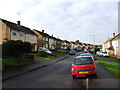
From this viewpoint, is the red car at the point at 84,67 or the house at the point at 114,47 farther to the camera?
the house at the point at 114,47

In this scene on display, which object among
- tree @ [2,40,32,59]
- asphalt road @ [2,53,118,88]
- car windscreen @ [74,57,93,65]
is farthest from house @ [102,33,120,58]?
asphalt road @ [2,53,118,88]

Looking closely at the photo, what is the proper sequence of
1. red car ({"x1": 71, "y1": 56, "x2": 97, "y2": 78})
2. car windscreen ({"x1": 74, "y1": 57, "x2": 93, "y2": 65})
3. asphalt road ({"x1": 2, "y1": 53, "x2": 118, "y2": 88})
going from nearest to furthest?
asphalt road ({"x1": 2, "y1": 53, "x2": 118, "y2": 88})
red car ({"x1": 71, "y1": 56, "x2": 97, "y2": 78})
car windscreen ({"x1": 74, "y1": 57, "x2": 93, "y2": 65})

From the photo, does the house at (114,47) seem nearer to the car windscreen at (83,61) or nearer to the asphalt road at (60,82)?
the car windscreen at (83,61)

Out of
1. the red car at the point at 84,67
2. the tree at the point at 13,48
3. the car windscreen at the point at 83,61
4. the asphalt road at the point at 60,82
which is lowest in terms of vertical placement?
the asphalt road at the point at 60,82

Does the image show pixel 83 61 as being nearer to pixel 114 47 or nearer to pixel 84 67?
pixel 84 67

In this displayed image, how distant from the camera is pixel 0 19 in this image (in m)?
29.8

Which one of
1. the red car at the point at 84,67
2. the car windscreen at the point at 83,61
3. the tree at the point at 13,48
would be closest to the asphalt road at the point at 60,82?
the red car at the point at 84,67

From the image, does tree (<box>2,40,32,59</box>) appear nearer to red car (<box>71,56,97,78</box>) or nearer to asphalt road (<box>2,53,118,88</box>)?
asphalt road (<box>2,53,118,88</box>)

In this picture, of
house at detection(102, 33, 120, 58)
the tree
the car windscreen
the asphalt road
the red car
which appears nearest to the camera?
the asphalt road

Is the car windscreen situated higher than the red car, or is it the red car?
the car windscreen

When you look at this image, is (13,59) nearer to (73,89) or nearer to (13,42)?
(13,42)

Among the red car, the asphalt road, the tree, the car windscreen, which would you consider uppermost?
the tree

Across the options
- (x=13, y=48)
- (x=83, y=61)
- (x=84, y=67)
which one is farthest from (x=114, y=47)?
(x=84, y=67)

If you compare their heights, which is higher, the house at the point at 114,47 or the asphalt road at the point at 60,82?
the house at the point at 114,47
